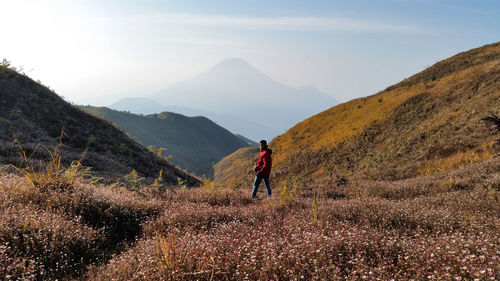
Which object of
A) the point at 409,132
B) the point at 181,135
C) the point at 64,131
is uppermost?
the point at 181,135

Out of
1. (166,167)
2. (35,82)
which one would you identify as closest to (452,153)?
(166,167)

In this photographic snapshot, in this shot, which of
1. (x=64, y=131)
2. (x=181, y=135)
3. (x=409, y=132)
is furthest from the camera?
(x=181, y=135)

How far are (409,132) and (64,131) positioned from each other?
26.6 metres

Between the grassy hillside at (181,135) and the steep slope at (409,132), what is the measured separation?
6504cm

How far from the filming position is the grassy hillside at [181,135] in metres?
108

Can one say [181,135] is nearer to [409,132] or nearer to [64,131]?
[64,131]

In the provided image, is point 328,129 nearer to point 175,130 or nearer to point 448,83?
point 448,83

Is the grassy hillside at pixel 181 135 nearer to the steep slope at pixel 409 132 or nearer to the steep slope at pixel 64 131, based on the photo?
the steep slope at pixel 409 132

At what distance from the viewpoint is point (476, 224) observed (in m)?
4.68

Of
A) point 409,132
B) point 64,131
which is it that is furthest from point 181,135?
point 409,132

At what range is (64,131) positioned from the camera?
17.9 m

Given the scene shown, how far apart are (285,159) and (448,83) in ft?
64.8

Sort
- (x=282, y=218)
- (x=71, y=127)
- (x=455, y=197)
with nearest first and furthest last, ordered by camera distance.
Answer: (x=282, y=218)
(x=455, y=197)
(x=71, y=127)

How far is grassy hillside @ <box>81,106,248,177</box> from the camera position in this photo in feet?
354
